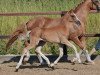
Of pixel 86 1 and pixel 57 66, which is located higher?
pixel 86 1

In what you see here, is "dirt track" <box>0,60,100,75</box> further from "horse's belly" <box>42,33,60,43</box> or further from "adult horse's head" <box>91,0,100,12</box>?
"adult horse's head" <box>91,0,100,12</box>

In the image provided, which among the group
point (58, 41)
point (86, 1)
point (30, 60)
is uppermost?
point (86, 1)

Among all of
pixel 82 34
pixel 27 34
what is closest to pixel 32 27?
pixel 27 34

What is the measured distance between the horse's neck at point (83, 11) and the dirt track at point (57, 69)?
1.20 metres

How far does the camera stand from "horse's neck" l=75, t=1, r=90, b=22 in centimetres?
1033

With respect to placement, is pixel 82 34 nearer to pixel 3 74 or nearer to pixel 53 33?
pixel 53 33

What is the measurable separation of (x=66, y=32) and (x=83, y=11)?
95cm

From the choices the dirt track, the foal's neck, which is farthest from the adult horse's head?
the dirt track

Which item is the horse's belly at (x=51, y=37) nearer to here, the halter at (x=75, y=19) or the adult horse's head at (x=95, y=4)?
the halter at (x=75, y=19)

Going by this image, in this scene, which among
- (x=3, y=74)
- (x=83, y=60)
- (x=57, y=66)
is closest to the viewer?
(x=3, y=74)

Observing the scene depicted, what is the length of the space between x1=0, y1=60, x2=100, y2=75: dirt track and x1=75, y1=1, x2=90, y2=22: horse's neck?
1.20m

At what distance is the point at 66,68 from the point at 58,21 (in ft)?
4.03

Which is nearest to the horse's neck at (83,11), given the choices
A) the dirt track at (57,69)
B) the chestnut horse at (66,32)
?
the chestnut horse at (66,32)

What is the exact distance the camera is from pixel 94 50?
1068 centimetres
